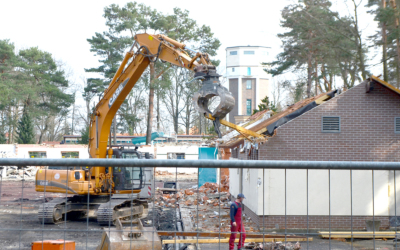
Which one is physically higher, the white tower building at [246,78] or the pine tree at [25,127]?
the white tower building at [246,78]

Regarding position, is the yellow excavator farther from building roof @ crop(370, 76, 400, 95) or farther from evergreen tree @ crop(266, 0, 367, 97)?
evergreen tree @ crop(266, 0, 367, 97)

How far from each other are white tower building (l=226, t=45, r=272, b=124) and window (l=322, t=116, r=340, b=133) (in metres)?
59.9

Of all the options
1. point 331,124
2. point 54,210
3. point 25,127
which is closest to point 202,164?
point 331,124

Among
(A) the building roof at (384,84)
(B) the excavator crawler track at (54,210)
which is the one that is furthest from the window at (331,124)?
(B) the excavator crawler track at (54,210)

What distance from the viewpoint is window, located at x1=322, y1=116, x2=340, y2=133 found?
1401cm

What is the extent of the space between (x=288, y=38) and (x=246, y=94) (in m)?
45.4

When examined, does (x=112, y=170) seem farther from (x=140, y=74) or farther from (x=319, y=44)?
(x=319, y=44)

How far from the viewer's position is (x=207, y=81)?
1132cm

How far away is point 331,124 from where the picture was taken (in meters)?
14.0

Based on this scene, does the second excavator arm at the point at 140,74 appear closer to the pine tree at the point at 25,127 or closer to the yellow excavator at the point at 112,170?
the yellow excavator at the point at 112,170

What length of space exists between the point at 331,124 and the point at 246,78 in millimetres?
63106

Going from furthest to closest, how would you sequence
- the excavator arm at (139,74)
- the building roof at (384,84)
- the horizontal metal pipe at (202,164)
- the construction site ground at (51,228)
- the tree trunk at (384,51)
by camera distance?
the tree trunk at (384,51)
the building roof at (384,84)
the excavator arm at (139,74)
the construction site ground at (51,228)
the horizontal metal pipe at (202,164)

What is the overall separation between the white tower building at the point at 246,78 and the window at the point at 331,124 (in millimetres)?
59862

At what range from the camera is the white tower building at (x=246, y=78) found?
7519cm
